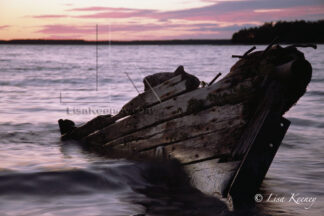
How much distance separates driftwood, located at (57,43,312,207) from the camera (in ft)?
13.6

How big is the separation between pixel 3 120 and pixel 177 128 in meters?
8.39

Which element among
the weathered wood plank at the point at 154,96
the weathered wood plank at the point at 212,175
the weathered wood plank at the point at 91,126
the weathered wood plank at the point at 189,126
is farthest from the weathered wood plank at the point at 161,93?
the weathered wood plank at the point at 212,175

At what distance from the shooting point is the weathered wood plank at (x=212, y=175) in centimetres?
433

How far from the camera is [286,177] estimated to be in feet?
20.7

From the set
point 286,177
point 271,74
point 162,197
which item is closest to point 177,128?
point 162,197

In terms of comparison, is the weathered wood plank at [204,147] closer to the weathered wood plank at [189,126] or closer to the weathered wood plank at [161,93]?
the weathered wood plank at [189,126]

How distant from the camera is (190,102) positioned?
15.3ft

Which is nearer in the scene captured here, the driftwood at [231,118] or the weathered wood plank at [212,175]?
the driftwood at [231,118]

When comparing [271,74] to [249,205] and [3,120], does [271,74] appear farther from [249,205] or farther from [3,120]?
[3,120]

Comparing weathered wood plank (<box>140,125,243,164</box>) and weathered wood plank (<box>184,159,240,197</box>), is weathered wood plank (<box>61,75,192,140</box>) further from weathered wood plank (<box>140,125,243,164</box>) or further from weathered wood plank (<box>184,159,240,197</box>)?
weathered wood plank (<box>184,159,240,197</box>)

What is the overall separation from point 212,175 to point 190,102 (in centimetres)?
95

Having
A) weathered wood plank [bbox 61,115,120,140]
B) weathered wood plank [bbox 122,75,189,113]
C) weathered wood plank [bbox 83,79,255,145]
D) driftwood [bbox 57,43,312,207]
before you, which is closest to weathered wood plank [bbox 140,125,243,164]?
driftwood [bbox 57,43,312,207]

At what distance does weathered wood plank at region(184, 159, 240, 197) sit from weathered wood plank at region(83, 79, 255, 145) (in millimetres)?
702

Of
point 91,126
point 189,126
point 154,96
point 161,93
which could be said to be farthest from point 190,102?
point 91,126
